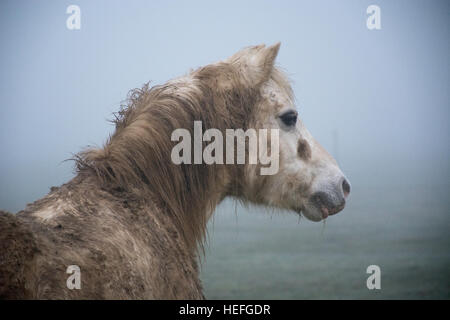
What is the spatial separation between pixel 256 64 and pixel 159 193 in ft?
3.37

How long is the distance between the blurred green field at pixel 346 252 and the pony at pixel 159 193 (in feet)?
10.7

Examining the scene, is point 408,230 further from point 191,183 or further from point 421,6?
point 191,183

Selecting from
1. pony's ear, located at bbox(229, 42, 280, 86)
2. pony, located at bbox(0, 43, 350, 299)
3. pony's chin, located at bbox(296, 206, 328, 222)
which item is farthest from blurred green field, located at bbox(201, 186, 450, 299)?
pony's ear, located at bbox(229, 42, 280, 86)

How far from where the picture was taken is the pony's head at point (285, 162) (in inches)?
105

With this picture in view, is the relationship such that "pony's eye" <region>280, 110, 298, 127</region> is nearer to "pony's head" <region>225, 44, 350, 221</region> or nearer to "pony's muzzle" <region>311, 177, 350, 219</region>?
"pony's head" <region>225, 44, 350, 221</region>

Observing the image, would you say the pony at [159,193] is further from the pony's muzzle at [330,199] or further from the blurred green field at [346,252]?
the blurred green field at [346,252]

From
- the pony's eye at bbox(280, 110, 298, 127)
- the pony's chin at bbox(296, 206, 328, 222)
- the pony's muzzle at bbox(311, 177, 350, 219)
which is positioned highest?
the pony's eye at bbox(280, 110, 298, 127)

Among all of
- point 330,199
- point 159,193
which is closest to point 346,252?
point 330,199

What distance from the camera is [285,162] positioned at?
2.69 meters

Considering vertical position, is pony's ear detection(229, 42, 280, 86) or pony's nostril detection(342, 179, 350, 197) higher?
pony's ear detection(229, 42, 280, 86)

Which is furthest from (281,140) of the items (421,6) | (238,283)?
(421,6)

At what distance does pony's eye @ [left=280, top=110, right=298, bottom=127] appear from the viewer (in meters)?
2.68
